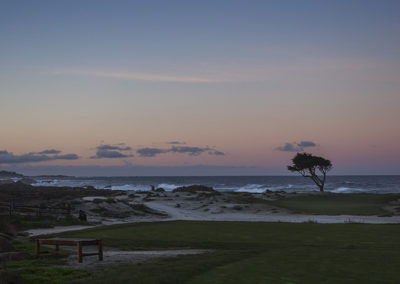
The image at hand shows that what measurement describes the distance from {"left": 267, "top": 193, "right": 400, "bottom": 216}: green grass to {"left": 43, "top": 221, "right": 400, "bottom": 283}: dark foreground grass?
17.5 m

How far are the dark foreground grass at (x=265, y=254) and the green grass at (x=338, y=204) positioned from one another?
17.5 metres

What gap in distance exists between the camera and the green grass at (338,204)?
41.3 metres

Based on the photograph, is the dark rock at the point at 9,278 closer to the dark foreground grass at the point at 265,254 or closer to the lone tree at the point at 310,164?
the dark foreground grass at the point at 265,254

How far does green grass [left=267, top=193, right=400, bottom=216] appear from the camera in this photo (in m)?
41.3

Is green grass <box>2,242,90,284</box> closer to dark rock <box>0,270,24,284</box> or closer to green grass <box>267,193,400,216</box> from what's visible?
dark rock <box>0,270,24,284</box>

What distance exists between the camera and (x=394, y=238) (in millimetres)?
19703

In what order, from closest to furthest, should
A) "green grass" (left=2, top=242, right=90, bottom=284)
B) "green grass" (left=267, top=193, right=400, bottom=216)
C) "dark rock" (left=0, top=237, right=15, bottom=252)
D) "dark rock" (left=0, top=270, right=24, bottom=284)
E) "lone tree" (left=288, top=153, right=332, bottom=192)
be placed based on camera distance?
"dark rock" (left=0, top=270, right=24, bottom=284)
"green grass" (left=2, top=242, right=90, bottom=284)
"dark rock" (left=0, top=237, right=15, bottom=252)
"green grass" (left=267, top=193, right=400, bottom=216)
"lone tree" (left=288, top=153, right=332, bottom=192)

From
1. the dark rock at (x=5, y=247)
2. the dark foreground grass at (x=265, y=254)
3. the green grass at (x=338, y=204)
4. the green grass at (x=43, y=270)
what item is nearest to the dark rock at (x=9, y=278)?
the green grass at (x=43, y=270)

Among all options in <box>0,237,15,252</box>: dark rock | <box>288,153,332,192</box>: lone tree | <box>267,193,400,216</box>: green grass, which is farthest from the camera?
<box>288,153,332,192</box>: lone tree

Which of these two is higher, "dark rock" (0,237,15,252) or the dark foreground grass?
"dark rock" (0,237,15,252)

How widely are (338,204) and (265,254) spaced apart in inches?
1418

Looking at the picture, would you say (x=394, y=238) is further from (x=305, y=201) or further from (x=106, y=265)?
(x=305, y=201)

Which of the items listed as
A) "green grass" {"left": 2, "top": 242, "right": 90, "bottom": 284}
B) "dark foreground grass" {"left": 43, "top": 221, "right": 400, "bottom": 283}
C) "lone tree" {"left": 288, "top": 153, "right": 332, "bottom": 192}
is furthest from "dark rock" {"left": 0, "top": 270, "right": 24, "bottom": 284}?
"lone tree" {"left": 288, "top": 153, "right": 332, "bottom": 192}

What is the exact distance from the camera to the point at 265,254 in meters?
15.6
